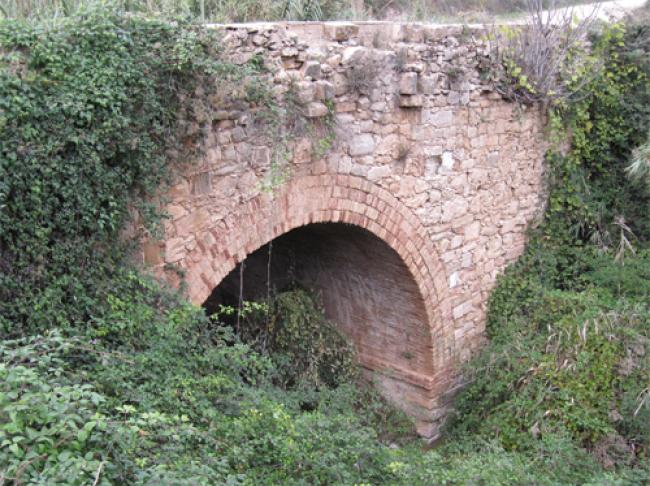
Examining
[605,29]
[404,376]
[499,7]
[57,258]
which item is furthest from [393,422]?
[499,7]

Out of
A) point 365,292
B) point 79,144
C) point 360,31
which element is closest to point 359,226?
point 365,292

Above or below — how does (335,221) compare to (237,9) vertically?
below

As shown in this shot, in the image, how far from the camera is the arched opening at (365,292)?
23.0 feet

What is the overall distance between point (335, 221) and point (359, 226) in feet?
1.08

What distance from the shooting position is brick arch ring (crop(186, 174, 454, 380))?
4.95 metres

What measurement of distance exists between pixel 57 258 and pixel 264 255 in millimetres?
4463

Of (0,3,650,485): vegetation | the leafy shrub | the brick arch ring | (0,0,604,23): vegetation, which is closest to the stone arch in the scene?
the brick arch ring

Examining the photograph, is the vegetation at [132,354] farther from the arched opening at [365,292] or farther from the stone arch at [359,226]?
the arched opening at [365,292]

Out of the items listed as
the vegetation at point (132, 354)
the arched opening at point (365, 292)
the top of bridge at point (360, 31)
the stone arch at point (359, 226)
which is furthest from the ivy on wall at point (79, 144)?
the arched opening at point (365, 292)

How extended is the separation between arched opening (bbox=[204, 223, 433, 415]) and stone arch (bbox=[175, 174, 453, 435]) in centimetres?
7

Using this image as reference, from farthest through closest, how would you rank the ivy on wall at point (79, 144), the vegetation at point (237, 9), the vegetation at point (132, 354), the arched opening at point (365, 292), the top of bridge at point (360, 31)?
the arched opening at point (365, 292) < the top of bridge at point (360, 31) < the vegetation at point (237, 9) < the ivy on wall at point (79, 144) < the vegetation at point (132, 354)

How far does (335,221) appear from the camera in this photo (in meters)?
5.93

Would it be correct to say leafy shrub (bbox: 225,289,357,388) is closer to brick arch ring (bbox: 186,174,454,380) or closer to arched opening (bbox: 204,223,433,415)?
arched opening (bbox: 204,223,433,415)

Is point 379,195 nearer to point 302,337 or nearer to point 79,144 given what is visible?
point 302,337
